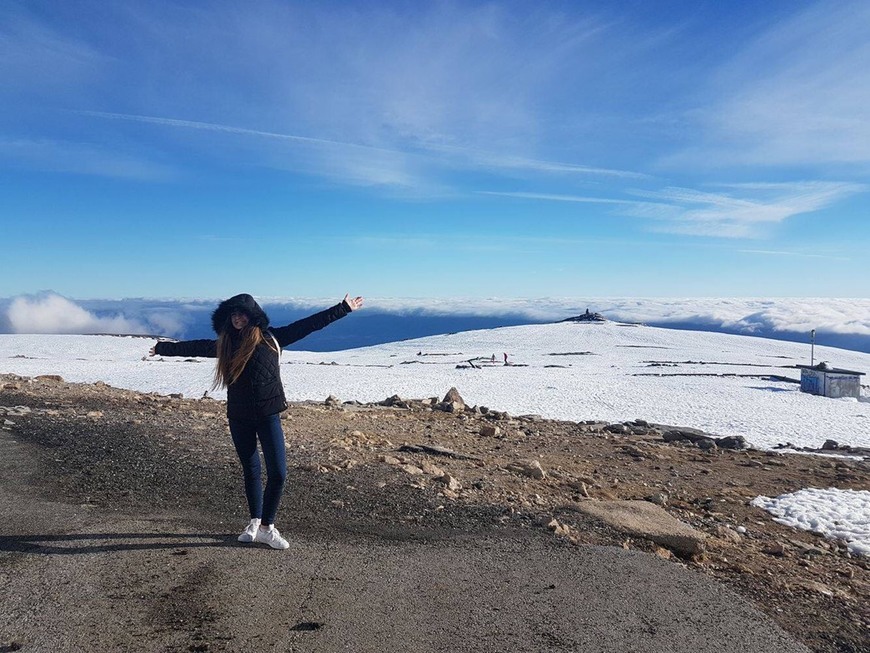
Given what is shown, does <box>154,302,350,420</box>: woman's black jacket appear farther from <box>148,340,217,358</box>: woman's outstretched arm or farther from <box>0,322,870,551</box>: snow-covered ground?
<box>0,322,870,551</box>: snow-covered ground

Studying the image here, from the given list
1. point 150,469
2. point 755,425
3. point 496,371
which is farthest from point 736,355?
point 150,469

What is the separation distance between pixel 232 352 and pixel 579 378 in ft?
114

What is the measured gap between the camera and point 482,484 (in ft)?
25.2

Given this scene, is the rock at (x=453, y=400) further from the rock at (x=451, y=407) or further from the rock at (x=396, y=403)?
the rock at (x=396, y=403)

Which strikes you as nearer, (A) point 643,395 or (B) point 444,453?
(B) point 444,453

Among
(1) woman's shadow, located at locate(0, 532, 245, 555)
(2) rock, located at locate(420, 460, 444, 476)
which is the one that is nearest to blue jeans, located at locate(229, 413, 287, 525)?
(1) woman's shadow, located at locate(0, 532, 245, 555)

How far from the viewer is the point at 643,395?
100 ft

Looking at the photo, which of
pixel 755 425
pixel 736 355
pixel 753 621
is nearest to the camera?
pixel 753 621

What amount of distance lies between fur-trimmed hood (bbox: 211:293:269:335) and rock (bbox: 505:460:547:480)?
4.80m

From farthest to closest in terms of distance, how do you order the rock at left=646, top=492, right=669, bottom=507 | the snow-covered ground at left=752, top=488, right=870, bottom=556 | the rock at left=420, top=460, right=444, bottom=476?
the rock at left=420, top=460, right=444, bottom=476, the rock at left=646, top=492, right=669, bottom=507, the snow-covered ground at left=752, top=488, right=870, bottom=556

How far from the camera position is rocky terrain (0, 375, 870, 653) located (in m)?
5.49

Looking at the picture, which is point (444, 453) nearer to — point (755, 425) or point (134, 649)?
point (134, 649)

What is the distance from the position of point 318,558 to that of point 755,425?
20.6 metres

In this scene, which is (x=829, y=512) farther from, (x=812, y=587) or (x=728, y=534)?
(x=812, y=587)
